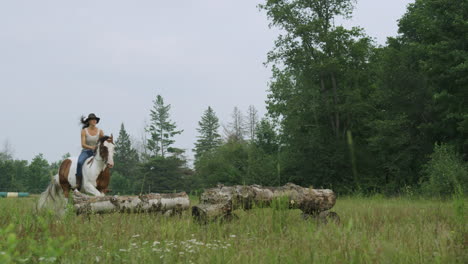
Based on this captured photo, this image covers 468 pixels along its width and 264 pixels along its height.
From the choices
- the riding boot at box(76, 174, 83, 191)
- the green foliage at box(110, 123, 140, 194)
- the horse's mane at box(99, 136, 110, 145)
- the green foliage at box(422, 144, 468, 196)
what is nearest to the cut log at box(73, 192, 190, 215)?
the horse's mane at box(99, 136, 110, 145)

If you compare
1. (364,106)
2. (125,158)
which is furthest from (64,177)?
(125,158)

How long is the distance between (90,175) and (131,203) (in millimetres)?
2237

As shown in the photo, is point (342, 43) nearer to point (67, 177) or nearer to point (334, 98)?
point (334, 98)

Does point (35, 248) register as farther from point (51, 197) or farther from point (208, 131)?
point (208, 131)

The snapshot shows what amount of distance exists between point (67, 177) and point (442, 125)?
24.7m

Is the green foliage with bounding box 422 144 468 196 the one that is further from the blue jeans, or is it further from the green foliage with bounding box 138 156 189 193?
the green foliage with bounding box 138 156 189 193

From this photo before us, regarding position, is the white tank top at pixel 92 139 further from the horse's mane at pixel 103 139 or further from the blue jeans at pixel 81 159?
the horse's mane at pixel 103 139

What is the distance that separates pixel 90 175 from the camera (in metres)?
10.3

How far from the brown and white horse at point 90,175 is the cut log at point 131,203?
1592 millimetres

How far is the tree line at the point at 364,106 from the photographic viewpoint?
2531 cm

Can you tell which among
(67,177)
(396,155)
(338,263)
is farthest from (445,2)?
(338,263)

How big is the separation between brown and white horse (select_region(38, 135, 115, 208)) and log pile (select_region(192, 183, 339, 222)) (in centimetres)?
326

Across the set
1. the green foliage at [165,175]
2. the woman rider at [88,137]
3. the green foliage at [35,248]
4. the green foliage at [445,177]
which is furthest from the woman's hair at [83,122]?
the green foliage at [165,175]

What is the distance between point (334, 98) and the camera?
3328cm
